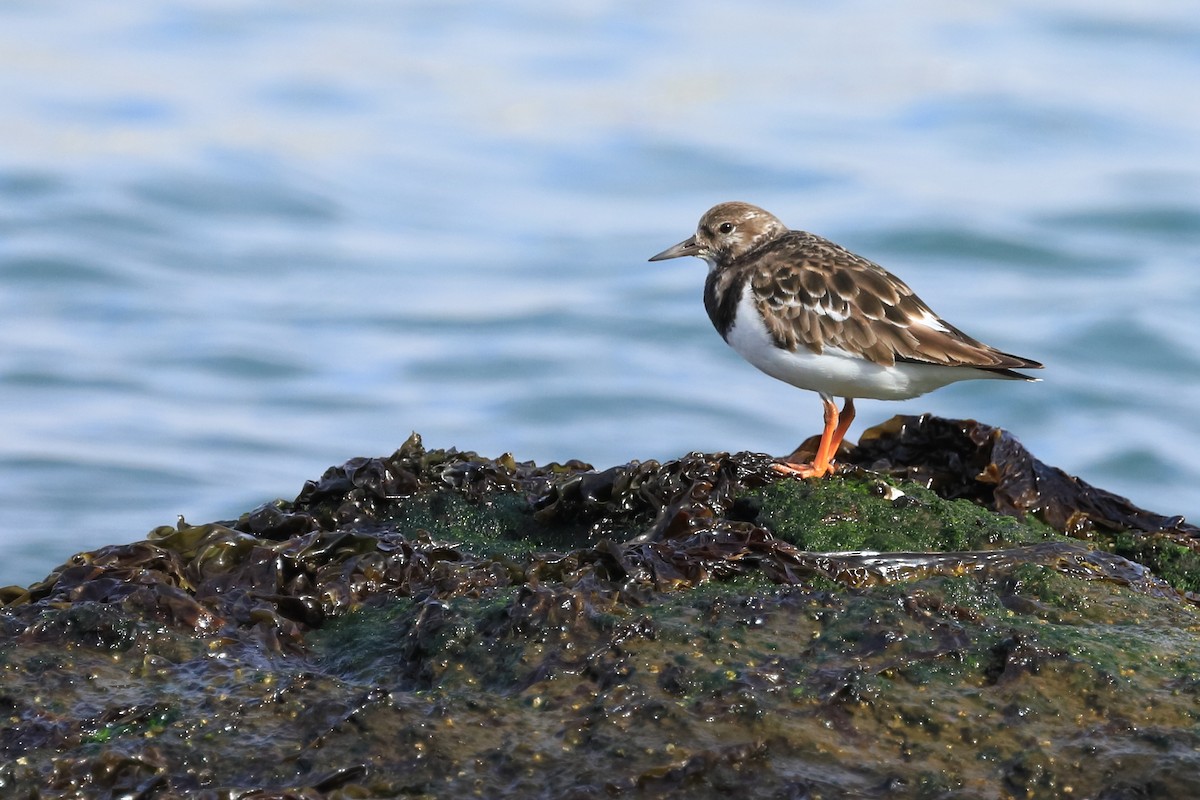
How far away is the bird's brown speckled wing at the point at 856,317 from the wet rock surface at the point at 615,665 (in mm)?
1144

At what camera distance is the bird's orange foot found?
14.4ft

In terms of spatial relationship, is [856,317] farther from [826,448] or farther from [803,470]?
[803,470]

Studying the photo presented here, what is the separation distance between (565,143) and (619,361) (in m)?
4.02

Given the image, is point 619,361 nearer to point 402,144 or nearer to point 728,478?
point 402,144

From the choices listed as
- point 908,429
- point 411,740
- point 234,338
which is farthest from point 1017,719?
point 234,338

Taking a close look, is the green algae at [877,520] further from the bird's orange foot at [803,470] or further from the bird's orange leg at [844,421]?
the bird's orange leg at [844,421]

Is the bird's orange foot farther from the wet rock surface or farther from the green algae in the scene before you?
the wet rock surface

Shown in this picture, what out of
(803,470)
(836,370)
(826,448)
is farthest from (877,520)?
(836,370)

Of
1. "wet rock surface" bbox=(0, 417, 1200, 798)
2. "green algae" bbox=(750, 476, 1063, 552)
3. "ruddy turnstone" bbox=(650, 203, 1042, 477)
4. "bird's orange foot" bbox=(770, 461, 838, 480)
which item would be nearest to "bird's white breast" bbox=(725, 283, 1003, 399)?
"ruddy turnstone" bbox=(650, 203, 1042, 477)

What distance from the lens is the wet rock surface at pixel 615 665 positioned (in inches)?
108

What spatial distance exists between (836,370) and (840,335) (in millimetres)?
120

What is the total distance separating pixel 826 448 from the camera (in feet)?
16.6

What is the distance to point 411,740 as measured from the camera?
2787mm

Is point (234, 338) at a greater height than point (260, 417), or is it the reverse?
point (234, 338)
